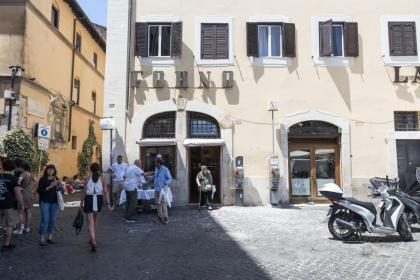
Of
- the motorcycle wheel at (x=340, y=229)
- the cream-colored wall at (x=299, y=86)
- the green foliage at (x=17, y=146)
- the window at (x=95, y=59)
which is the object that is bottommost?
the motorcycle wheel at (x=340, y=229)

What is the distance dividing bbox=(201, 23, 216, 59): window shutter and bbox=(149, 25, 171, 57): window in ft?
4.05

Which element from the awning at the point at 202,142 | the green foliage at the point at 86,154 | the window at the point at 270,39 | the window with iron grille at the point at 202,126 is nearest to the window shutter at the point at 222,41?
the window at the point at 270,39

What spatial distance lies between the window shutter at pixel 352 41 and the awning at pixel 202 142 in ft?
18.3

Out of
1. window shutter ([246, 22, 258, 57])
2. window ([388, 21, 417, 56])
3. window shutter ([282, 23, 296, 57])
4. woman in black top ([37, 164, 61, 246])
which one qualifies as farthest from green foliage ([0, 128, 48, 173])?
window ([388, 21, 417, 56])

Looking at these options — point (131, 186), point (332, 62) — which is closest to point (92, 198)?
point (131, 186)

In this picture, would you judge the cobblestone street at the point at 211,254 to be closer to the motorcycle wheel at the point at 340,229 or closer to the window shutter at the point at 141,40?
the motorcycle wheel at the point at 340,229

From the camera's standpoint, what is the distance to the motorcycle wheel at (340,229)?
26.2ft

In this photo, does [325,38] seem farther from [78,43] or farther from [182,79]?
[78,43]

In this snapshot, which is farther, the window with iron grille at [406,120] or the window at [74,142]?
the window at [74,142]

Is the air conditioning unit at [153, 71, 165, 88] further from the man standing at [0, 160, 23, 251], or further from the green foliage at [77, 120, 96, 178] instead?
the green foliage at [77, 120, 96, 178]

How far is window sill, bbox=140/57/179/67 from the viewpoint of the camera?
13.7 meters

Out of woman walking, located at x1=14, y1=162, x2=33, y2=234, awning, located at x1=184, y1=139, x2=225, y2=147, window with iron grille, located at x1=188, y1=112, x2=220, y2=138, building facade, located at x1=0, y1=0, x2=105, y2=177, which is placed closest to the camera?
woman walking, located at x1=14, y1=162, x2=33, y2=234

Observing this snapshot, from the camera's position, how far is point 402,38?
14.0 m

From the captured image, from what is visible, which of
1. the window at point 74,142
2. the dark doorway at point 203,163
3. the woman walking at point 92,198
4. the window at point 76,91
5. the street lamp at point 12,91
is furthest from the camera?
the window at point 76,91
